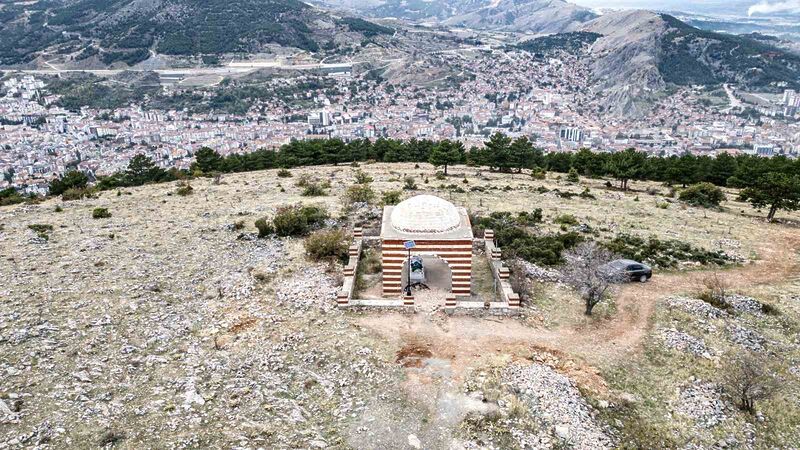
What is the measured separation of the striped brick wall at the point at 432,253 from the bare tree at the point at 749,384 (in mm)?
10640

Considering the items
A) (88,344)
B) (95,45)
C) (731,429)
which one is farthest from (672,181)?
(95,45)

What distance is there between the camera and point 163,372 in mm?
16406

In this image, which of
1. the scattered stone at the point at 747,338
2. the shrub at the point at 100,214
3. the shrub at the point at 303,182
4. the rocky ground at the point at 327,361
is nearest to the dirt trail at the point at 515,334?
the rocky ground at the point at 327,361

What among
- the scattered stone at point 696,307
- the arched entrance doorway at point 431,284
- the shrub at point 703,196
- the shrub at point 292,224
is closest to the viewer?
the scattered stone at point 696,307

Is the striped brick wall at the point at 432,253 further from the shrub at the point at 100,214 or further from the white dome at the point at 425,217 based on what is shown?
the shrub at the point at 100,214

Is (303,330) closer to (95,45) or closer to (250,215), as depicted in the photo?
(250,215)

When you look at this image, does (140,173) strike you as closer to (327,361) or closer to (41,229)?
(41,229)

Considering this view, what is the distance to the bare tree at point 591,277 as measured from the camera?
70.0 ft

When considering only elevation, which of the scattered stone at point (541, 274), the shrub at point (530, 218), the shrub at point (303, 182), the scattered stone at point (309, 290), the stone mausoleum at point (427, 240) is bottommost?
the scattered stone at point (541, 274)

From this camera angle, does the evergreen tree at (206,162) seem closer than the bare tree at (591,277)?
No

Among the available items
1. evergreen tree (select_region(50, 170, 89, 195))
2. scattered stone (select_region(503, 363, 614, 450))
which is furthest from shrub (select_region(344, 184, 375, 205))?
evergreen tree (select_region(50, 170, 89, 195))

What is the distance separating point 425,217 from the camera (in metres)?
22.4

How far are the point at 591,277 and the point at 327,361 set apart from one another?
40.0 feet

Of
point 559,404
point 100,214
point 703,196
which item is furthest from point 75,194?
point 703,196
